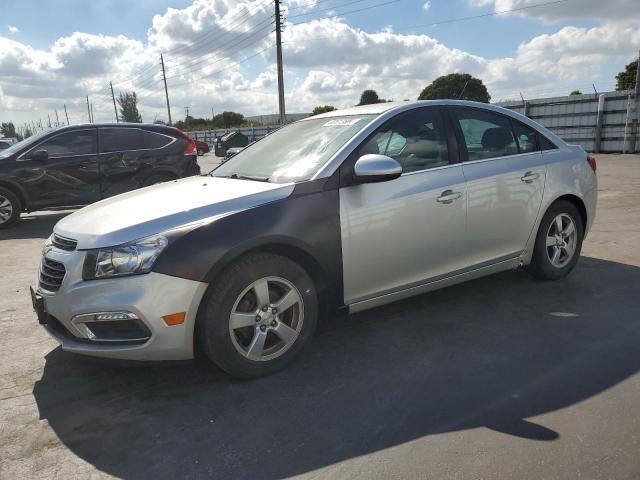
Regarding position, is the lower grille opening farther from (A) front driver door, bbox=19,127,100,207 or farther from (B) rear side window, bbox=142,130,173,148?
(B) rear side window, bbox=142,130,173,148

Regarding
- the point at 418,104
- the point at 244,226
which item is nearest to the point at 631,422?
the point at 244,226

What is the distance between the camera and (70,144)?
27.1ft

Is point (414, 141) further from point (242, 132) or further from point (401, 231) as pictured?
point (242, 132)

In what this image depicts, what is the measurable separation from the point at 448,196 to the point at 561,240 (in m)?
1.56

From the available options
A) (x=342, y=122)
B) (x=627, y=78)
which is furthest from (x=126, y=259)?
(x=627, y=78)

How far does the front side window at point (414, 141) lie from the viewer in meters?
3.50

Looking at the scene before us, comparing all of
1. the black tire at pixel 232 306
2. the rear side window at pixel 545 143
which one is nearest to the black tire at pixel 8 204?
the black tire at pixel 232 306

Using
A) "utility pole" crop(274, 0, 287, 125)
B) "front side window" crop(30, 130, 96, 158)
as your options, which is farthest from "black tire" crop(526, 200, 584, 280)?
"utility pole" crop(274, 0, 287, 125)

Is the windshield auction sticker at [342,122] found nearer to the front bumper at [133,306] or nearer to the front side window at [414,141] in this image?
the front side window at [414,141]

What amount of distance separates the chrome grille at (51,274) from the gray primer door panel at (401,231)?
164cm

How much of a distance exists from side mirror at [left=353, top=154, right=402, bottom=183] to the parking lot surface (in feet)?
3.67

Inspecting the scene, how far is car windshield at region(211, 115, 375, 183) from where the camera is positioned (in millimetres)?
3334

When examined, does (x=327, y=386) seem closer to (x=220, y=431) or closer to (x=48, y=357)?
(x=220, y=431)

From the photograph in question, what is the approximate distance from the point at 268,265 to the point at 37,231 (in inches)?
264
